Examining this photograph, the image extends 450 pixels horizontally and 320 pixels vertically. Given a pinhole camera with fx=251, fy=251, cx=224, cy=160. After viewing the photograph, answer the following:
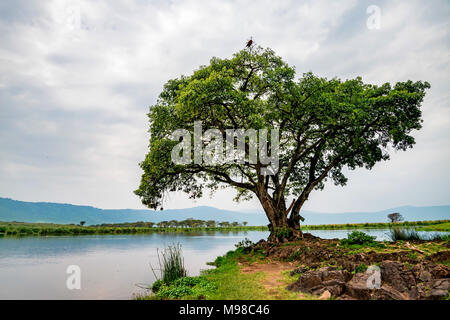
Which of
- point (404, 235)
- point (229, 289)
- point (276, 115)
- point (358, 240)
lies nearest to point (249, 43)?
point (276, 115)

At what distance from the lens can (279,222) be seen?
52.0 feet

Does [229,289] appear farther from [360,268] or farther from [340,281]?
[360,268]

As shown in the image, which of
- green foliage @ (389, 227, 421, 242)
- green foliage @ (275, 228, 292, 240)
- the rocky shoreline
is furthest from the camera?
green foliage @ (275, 228, 292, 240)

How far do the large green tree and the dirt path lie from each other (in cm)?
405

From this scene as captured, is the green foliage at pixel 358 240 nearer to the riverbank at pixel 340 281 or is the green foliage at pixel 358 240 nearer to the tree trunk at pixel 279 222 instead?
the riverbank at pixel 340 281

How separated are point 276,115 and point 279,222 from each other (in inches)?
265

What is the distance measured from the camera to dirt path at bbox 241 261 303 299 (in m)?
6.49

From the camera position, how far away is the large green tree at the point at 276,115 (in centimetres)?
1262

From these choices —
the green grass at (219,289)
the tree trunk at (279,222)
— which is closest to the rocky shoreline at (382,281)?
the green grass at (219,289)

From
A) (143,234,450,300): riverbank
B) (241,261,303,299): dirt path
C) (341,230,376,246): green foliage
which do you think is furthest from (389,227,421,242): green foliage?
(241,261,303,299): dirt path

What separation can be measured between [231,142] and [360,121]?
7.35 meters

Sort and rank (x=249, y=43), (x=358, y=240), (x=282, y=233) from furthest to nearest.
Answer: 1. (x=282, y=233)
2. (x=249, y=43)
3. (x=358, y=240)

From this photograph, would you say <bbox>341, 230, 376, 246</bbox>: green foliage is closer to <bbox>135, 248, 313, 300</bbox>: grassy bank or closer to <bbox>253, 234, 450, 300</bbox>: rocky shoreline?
<bbox>253, 234, 450, 300</bbox>: rocky shoreline
